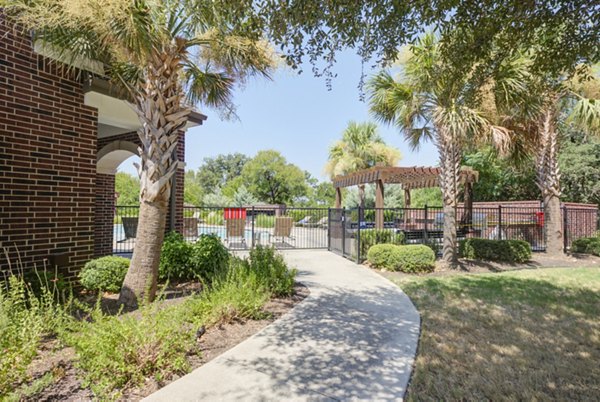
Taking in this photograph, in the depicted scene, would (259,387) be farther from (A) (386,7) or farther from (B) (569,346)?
(A) (386,7)

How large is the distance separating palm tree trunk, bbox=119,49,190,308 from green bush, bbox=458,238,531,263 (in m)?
8.81

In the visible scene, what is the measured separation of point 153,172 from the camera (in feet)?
14.2

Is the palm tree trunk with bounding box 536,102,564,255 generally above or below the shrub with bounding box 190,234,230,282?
above

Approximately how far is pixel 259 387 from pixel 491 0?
4526 millimetres

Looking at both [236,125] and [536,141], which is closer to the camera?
[236,125]

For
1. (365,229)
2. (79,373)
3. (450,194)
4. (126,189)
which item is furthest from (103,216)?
(126,189)

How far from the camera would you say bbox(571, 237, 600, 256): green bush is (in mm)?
10102

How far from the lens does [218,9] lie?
3344 millimetres

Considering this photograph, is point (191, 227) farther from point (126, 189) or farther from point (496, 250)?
point (126, 189)

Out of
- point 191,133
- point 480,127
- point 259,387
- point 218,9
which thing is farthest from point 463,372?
point 191,133

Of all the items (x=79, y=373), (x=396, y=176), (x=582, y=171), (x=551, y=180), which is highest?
(x=582, y=171)

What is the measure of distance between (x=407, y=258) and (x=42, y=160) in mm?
7377

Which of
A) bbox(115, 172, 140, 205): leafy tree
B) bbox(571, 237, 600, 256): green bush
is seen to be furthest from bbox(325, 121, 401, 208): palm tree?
bbox(115, 172, 140, 205): leafy tree

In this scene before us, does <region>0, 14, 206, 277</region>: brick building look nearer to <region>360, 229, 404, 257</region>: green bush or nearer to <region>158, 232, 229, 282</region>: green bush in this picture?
<region>158, 232, 229, 282</region>: green bush
